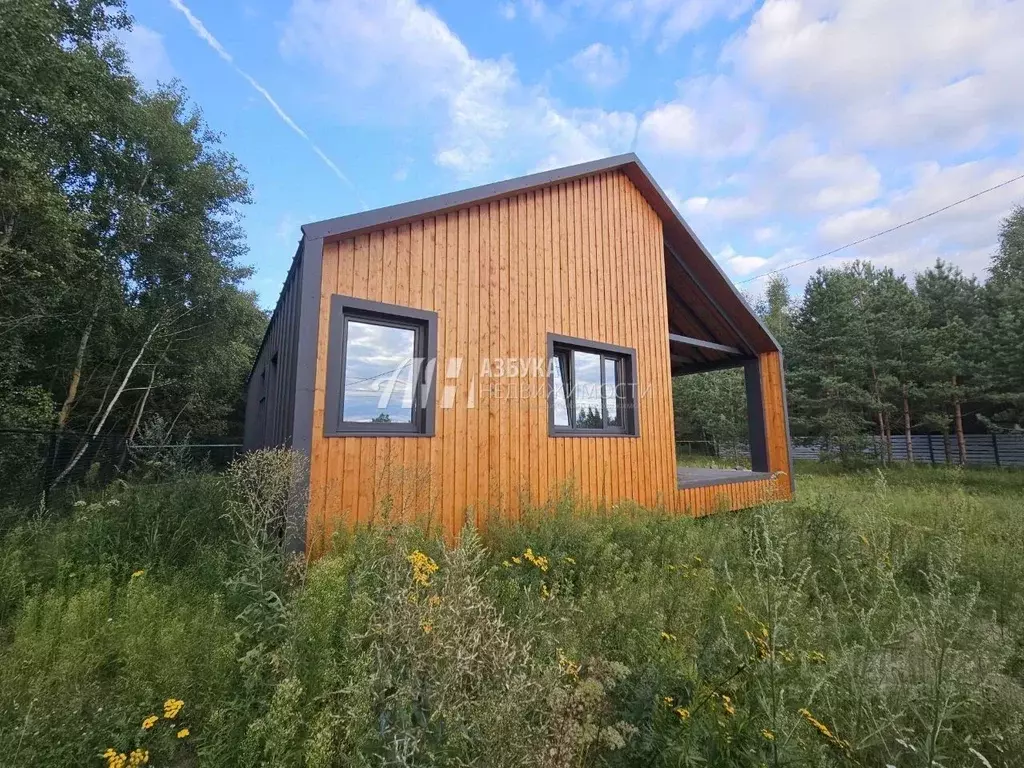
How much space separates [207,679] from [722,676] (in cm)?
247

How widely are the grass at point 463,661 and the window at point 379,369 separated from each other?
75 cm

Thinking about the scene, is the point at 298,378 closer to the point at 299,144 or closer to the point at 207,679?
the point at 207,679

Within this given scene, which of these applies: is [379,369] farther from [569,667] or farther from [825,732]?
[825,732]

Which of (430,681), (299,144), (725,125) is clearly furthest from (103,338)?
(725,125)

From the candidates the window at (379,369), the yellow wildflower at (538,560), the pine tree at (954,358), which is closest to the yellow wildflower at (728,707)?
the yellow wildflower at (538,560)

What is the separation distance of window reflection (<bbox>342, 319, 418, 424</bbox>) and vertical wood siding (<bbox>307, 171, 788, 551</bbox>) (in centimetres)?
26

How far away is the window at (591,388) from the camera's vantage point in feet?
17.7

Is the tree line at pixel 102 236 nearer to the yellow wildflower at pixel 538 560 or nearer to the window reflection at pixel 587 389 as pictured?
the yellow wildflower at pixel 538 560

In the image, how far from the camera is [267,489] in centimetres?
284

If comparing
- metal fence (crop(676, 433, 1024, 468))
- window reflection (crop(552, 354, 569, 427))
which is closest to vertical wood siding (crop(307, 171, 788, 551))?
window reflection (crop(552, 354, 569, 427))

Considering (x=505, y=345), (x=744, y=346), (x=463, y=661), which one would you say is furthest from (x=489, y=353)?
(x=744, y=346)

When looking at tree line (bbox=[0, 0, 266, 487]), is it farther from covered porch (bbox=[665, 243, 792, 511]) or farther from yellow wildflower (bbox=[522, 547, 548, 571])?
covered porch (bbox=[665, 243, 792, 511])

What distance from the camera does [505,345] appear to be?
4895 mm

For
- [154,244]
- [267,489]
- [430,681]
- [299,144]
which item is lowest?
[430,681]
